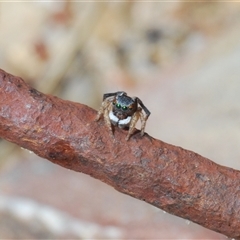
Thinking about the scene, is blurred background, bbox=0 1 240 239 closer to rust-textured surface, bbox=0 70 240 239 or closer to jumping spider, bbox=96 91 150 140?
jumping spider, bbox=96 91 150 140

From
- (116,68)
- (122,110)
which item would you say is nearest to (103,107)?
(122,110)

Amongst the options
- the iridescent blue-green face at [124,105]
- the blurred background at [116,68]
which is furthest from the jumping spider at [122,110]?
the blurred background at [116,68]

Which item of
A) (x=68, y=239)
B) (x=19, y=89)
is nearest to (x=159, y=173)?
(x=19, y=89)

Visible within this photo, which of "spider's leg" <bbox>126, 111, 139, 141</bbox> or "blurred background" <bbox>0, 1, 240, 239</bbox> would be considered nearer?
"spider's leg" <bbox>126, 111, 139, 141</bbox>

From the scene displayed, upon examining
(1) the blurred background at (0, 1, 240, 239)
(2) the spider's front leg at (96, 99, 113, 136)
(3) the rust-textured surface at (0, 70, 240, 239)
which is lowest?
(3) the rust-textured surface at (0, 70, 240, 239)

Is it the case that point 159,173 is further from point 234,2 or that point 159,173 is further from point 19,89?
point 234,2

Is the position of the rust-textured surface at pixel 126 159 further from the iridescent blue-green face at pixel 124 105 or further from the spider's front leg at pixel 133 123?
the iridescent blue-green face at pixel 124 105

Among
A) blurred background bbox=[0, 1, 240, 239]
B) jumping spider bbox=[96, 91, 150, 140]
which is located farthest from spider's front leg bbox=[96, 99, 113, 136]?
blurred background bbox=[0, 1, 240, 239]
